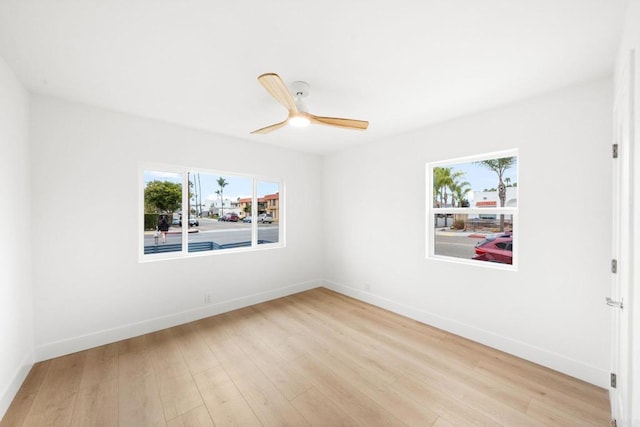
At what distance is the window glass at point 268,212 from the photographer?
164 inches

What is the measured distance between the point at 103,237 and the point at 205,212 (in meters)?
1.15

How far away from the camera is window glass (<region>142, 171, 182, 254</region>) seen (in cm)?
309

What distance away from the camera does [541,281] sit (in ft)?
7.82

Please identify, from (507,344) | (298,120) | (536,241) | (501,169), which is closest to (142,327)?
(298,120)

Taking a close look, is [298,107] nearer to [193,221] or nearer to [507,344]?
[193,221]

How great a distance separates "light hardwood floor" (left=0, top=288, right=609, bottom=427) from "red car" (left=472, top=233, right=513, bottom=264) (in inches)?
37.1

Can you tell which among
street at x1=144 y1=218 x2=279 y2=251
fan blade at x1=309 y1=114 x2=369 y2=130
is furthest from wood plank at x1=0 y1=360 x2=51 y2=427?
fan blade at x1=309 y1=114 x2=369 y2=130

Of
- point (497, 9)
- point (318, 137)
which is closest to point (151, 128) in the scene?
point (318, 137)

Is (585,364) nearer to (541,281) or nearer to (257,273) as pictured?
(541,281)

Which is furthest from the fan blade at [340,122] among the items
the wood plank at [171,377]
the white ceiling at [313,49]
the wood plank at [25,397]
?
the wood plank at [25,397]

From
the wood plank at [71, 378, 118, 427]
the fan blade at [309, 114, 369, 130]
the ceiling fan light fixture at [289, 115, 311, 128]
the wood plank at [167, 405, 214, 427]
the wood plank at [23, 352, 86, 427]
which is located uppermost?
the fan blade at [309, 114, 369, 130]

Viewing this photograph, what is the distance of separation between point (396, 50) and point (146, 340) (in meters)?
3.68

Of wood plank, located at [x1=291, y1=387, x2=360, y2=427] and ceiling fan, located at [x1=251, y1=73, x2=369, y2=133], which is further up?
ceiling fan, located at [x1=251, y1=73, x2=369, y2=133]

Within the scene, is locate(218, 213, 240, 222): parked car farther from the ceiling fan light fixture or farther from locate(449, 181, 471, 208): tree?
locate(449, 181, 471, 208): tree
